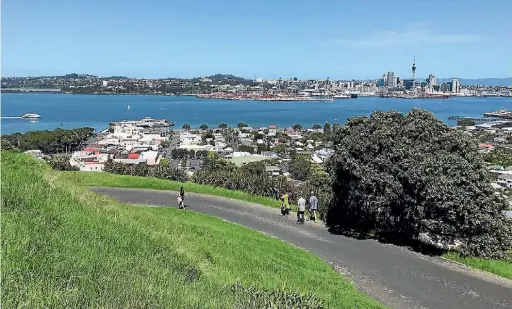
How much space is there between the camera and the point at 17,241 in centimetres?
437

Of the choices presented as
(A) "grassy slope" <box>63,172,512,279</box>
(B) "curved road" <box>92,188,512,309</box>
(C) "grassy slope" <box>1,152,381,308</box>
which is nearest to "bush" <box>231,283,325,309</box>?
(C) "grassy slope" <box>1,152,381,308</box>

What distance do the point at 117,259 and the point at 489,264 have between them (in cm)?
669

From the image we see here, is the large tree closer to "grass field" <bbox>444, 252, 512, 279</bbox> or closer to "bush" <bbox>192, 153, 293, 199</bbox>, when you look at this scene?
"grass field" <bbox>444, 252, 512, 279</bbox>

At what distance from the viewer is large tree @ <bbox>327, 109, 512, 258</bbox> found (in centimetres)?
931

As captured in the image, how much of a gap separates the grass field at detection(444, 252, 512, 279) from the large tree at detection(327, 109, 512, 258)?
20cm

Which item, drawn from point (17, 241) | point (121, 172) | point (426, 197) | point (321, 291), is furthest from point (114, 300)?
point (121, 172)

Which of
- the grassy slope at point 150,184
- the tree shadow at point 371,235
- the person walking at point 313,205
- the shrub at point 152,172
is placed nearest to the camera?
the tree shadow at point 371,235

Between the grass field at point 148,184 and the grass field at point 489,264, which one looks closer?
the grass field at point 489,264

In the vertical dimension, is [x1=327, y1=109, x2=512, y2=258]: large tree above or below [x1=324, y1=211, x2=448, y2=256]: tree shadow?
above

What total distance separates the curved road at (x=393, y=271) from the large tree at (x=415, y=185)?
0.68m

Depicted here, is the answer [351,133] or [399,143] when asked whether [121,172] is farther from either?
[399,143]

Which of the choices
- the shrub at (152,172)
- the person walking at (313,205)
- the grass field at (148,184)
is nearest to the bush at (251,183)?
the grass field at (148,184)

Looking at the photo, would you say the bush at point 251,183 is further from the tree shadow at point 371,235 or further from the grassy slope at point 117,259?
the grassy slope at point 117,259

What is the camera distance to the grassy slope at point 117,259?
12.2 feet
